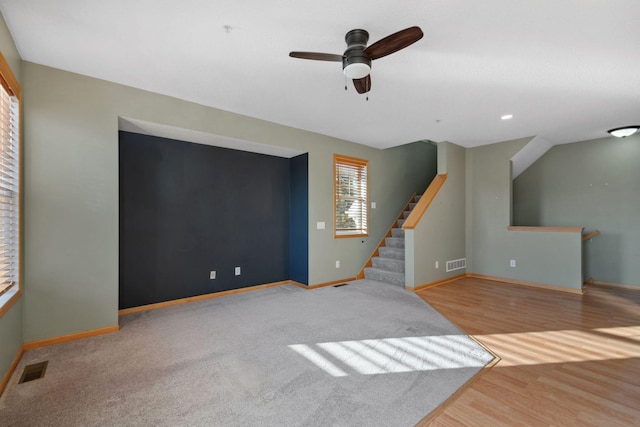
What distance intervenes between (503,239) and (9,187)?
264 inches

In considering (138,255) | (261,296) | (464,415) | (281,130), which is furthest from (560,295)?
(138,255)

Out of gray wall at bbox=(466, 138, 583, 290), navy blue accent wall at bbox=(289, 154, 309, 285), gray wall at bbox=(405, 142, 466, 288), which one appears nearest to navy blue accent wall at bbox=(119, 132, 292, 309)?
navy blue accent wall at bbox=(289, 154, 309, 285)

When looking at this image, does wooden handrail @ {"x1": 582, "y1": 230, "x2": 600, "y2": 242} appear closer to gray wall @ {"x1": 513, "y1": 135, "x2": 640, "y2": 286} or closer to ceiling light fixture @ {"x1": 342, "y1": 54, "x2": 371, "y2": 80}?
gray wall @ {"x1": 513, "y1": 135, "x2": 640, "y2": 286}

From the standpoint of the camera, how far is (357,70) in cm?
222

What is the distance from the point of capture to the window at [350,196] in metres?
5.25

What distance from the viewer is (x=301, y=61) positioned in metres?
2.58

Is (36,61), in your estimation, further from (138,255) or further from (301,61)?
(301,61)

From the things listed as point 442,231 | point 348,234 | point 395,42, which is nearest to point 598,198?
point 442,231

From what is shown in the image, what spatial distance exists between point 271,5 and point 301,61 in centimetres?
68

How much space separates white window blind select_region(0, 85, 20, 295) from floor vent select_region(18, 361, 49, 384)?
2.12ft

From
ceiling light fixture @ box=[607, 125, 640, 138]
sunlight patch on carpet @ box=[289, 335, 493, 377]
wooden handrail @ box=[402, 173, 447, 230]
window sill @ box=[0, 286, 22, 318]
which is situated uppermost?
ceiling light fixture @ box=[607, 125, 640, 138]

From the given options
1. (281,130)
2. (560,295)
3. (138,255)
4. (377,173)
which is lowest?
(560,295)

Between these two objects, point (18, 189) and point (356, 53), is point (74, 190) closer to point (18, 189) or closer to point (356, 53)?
point (18, 189)

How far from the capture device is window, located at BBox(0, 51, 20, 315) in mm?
2201
